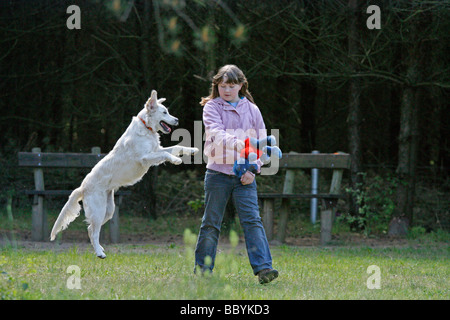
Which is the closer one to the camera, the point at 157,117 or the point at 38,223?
the point at 157,117

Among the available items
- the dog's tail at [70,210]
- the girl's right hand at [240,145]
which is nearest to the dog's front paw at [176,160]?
the girl's right hand at [240,145]

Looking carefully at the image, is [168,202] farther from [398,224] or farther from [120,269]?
[120,269]

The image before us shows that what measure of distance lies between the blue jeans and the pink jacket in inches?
4.7

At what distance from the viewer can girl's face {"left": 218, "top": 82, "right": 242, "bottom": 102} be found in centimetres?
550

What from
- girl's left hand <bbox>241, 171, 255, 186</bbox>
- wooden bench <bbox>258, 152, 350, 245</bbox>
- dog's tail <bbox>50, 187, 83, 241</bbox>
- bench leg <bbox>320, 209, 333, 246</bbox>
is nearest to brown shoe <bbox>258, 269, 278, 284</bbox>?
girl's left hand <bbox>241, 171, 255, 186</bbox>

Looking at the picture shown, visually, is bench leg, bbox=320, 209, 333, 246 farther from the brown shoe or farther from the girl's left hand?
the girl's left hand

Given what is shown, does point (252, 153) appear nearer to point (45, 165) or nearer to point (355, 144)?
point (45, 165)

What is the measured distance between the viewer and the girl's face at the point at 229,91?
550 centimetres

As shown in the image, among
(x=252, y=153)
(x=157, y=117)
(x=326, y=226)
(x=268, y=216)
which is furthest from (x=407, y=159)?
(x=252, y=153)

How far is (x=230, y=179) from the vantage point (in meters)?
5.56

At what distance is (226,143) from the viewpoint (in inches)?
207

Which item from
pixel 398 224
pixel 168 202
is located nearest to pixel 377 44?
pixel 398 224

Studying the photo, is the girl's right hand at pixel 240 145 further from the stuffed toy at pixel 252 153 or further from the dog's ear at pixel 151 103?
the dog's ear at pixel 151 103

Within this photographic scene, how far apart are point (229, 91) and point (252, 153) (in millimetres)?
620
